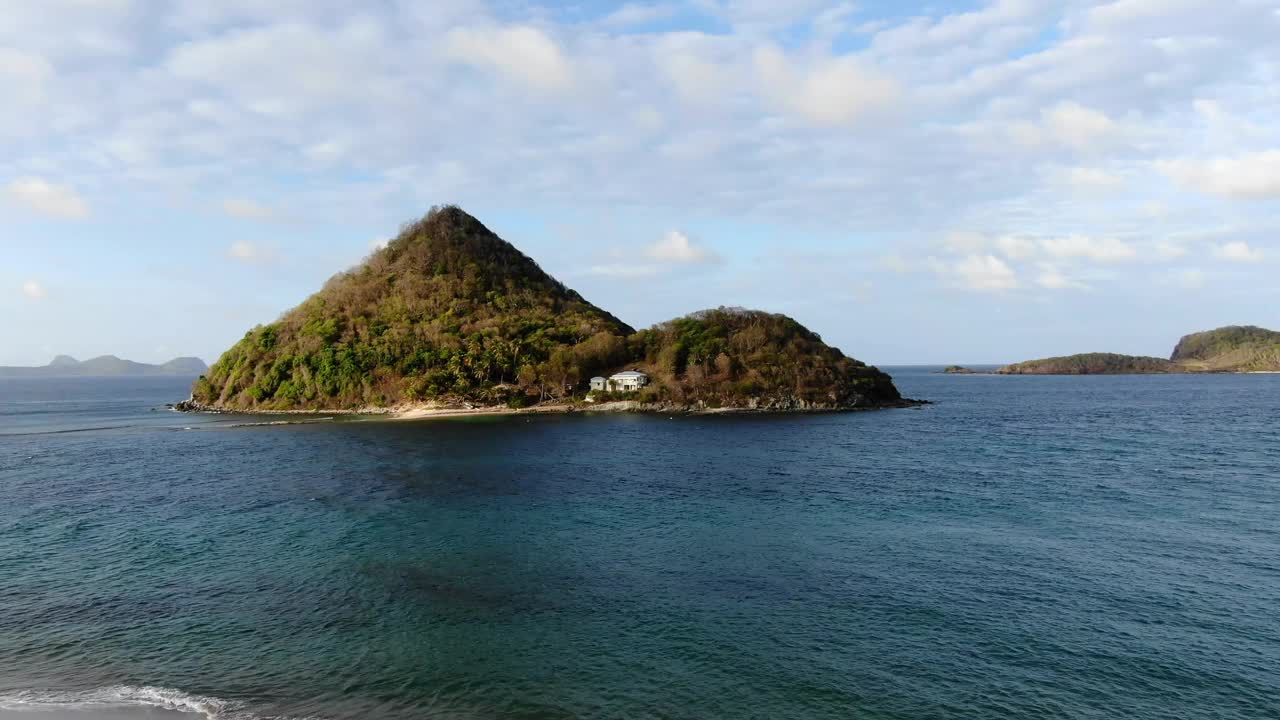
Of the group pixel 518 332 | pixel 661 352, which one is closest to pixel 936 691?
pixel 661 352

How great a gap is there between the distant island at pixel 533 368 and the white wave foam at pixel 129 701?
120925 mm

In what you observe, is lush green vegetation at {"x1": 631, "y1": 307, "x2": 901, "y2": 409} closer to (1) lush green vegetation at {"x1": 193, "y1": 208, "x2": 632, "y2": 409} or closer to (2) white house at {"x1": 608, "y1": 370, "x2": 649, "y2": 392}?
(2) white house at {"x1": 608, "y1": 370, "x2": 649, "y2": 392}

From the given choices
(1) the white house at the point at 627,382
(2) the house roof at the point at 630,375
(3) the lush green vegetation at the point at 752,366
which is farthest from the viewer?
(2) the house roof at the point at 630,375

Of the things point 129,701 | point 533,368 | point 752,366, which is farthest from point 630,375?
point 129,701

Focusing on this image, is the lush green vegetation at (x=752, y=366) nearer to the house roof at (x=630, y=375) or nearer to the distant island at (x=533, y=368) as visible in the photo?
the distant island at (x=533, y=368)

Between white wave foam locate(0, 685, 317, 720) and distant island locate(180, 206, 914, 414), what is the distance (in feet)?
397

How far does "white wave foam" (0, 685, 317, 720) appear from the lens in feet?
71.4

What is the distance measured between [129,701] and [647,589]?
20257mm

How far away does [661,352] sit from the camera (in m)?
159

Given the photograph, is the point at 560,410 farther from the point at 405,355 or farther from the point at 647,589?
the point at 647,589

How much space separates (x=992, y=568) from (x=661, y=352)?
124 meters

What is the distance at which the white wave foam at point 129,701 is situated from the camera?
2177cm

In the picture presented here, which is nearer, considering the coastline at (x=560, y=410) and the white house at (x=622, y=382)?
the coastline at (x=560, y=410)

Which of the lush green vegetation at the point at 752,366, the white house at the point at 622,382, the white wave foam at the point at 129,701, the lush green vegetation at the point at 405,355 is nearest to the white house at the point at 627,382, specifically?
the white house at the point at 622,382
